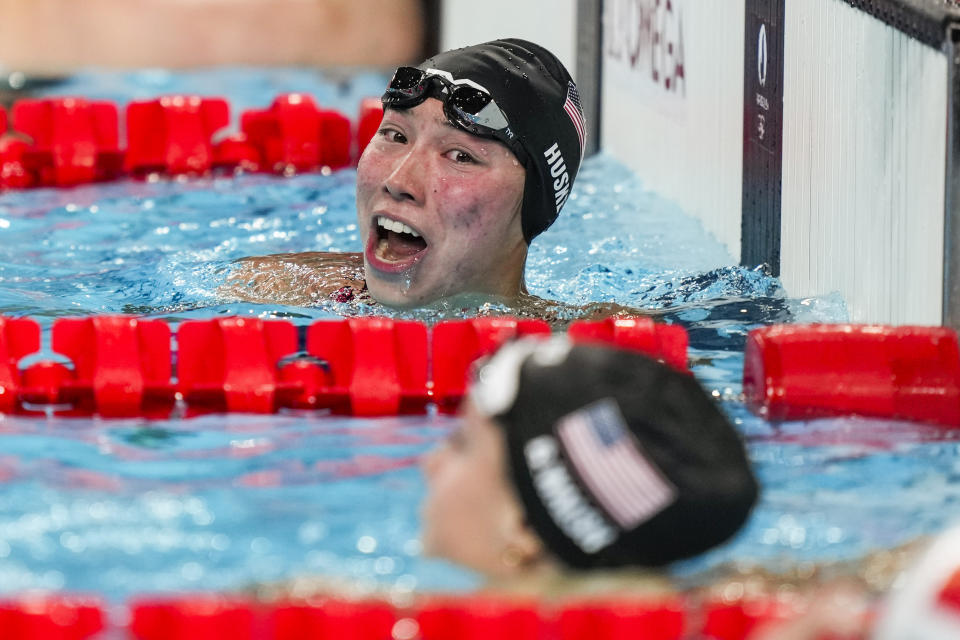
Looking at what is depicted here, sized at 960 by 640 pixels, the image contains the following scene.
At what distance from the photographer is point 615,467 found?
5.46 feet

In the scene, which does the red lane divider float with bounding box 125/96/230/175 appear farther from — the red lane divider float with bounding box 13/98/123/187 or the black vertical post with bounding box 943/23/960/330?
the black vertical post with bounding box 943/23/960/330

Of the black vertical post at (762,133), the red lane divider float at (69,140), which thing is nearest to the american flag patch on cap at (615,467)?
the black vertical post at (762,133)

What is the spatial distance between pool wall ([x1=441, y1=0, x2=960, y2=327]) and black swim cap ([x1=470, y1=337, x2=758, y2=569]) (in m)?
1.11

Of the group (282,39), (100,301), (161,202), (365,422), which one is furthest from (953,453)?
(282,39)

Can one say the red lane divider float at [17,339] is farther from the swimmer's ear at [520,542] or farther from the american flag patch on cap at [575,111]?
Answer: the swimmer's ear at [520,542]

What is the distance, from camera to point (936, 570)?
1386mm

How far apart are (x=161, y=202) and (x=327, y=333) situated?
2553mm

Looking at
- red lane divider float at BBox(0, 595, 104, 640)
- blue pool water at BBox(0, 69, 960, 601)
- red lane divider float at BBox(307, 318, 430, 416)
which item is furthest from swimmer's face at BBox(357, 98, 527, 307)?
red lane divider float at BBox(0, 595, 104, 640)

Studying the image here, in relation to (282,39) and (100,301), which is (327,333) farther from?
(282,39)

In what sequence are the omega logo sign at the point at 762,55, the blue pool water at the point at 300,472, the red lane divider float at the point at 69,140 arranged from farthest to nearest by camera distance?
the red lane divider float at the point at 69,140 < the omega logo sign at the point at 762,55 < the blue pool water at the point at 300,472

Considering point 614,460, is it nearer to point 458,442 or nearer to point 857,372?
point 458,442

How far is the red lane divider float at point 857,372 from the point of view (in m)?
2.69

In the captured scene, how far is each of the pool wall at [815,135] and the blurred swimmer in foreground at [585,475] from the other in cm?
112

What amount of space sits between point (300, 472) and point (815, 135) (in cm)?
181
